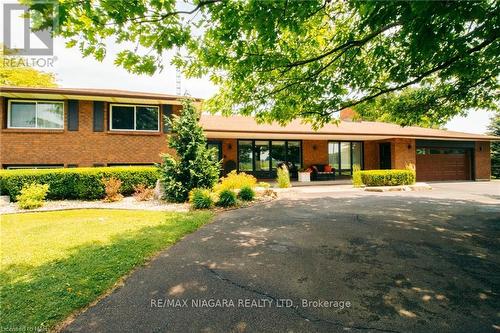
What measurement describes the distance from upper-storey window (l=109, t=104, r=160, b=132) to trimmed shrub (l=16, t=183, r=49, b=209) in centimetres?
510

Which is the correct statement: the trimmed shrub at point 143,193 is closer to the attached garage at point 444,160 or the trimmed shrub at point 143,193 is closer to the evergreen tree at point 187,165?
the evergreen tree at point 187,165

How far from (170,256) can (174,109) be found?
11576 millimetres

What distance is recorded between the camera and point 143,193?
10711mm

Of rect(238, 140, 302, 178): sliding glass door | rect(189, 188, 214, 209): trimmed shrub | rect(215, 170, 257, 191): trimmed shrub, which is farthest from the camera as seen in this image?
rect(238, 140, 302, 178): sliding glass door

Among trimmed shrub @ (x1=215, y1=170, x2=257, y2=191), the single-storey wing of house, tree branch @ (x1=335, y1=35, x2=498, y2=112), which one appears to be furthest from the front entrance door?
trimmed shrub @ (x1=215, y1=170, x2=257, y2=191)

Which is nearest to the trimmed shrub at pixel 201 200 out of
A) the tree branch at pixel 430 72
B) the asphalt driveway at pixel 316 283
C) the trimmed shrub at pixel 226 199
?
the trimmed shrub at pixel 226 199

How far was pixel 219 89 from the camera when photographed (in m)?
7.79

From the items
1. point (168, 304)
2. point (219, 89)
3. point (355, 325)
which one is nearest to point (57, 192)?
point (219, 89)

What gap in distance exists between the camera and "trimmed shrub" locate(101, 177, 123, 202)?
34.8ft

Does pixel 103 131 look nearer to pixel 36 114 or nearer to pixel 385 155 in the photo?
pixel 36 114

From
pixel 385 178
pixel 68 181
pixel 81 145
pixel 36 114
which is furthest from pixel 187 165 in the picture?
pixel 385 178

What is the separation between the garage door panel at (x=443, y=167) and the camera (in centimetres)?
2042

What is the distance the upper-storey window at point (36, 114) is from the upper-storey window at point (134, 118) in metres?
2.64

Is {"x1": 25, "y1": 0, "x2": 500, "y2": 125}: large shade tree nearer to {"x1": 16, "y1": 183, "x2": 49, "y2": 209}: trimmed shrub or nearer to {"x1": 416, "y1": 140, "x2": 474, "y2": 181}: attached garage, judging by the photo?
{"x1": 16, "y1": 183, "x2": 49, "y2": 209}: trimmed shrub
